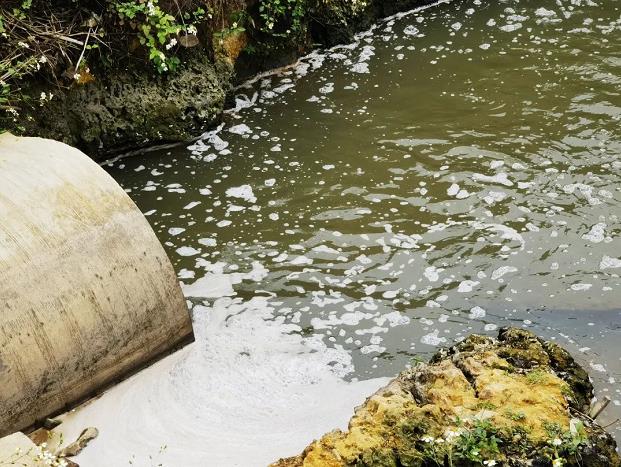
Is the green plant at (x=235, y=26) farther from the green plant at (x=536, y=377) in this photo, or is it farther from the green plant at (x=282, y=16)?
the green plant at (x=536, y=377)

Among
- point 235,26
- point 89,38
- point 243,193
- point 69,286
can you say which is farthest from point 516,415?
point 235,26

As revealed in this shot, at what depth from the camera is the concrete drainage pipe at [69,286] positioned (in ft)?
14.8

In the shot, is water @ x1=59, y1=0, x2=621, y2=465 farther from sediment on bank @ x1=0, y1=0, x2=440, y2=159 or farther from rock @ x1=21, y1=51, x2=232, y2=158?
sediment on bank @ x1=0, y1=0, x2=440, y2=159

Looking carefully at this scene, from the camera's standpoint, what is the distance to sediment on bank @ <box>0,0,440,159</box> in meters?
7.00

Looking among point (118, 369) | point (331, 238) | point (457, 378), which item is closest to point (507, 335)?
point (457, 378)

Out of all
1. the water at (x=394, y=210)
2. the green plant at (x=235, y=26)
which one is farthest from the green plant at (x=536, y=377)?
the green plant at (x=235, y=26)

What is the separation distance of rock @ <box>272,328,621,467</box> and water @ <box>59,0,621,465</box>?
0.87m

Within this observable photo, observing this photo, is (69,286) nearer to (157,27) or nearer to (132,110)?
(132,110)

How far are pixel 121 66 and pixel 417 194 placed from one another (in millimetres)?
3613

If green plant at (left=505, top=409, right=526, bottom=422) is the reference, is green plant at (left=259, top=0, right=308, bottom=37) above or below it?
above

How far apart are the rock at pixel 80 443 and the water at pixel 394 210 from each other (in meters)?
0.09

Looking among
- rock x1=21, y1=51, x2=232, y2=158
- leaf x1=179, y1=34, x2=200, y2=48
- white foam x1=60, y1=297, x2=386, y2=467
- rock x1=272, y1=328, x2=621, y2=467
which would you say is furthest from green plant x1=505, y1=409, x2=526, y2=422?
leaf x1=179, y1=34, x2=200, y2=48

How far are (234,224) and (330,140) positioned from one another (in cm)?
176

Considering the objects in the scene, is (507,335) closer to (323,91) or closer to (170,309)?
(170,309)
